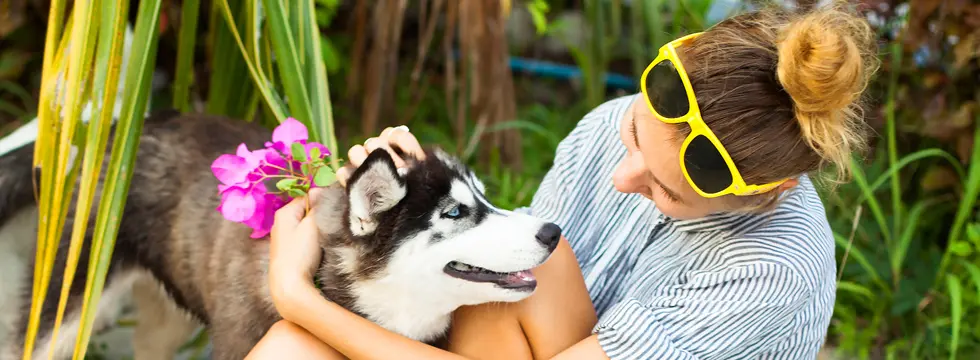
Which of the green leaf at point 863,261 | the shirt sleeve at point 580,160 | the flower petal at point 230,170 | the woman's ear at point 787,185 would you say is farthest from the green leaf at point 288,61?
the green leaf at point 863,261

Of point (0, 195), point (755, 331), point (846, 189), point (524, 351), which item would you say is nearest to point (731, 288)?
point (755, 331)

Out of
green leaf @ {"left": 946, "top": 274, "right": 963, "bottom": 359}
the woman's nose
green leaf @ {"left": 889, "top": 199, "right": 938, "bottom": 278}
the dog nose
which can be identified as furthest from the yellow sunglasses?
green leaf @ {"left": 889, "top": 199, "right": 938, "bottom": 278}

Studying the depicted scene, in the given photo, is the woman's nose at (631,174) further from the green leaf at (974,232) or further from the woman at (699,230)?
the green leaf at (974,232)

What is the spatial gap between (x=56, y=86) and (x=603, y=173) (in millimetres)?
1186

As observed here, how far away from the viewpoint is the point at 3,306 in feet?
7.99

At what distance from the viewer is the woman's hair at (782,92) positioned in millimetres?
1392

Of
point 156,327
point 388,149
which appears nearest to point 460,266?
point 388,149

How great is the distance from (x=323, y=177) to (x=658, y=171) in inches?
25.6

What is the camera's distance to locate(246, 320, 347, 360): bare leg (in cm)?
173

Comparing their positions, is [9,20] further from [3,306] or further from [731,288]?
[731,288]

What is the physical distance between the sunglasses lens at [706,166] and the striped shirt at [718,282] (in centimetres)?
17

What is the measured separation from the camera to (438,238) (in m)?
1.74

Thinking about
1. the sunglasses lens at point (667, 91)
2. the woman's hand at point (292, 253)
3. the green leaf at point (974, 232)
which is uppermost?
the sunglasses lens at point (667, 91)

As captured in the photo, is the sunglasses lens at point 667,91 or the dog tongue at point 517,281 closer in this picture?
the sunglasses lens at point 667,91
